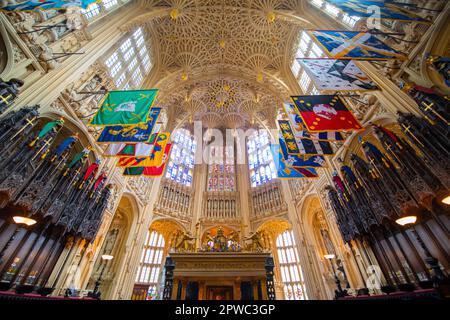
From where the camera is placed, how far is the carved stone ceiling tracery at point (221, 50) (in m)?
18.5

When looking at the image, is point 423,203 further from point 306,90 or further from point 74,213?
point 74,213

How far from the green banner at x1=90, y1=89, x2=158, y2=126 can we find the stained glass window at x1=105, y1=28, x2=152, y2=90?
5.76 meters

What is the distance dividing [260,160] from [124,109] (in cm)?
1845

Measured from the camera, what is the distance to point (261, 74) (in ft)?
69.8

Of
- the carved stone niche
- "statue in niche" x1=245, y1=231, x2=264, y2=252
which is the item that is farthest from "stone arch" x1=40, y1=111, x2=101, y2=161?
"statue in niche" x1=245, y1=231, x2=264, y2=252

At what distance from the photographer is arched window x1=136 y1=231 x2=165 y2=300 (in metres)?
17.6

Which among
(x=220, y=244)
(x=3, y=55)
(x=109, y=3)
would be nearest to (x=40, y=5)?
(x=3, y=55)

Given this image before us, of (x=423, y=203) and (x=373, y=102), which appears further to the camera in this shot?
(x=373, y=102)

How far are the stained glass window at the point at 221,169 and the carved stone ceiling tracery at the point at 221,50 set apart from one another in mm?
6235

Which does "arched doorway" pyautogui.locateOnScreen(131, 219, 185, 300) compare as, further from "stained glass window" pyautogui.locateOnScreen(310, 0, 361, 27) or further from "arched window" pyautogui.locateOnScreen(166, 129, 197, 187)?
"stained glass window" pyautogui.locateOnScreen(310, 0, 361, 27)
